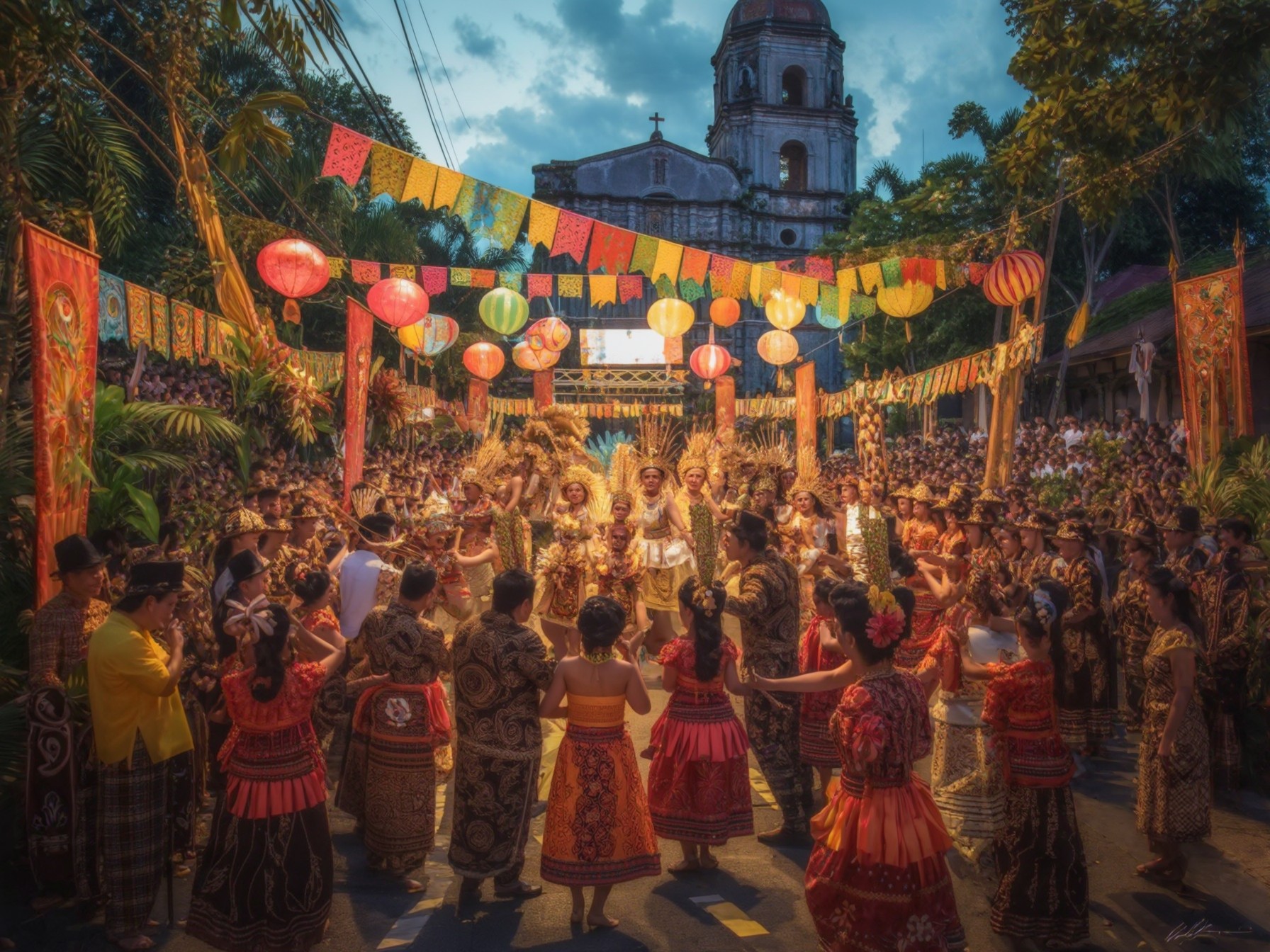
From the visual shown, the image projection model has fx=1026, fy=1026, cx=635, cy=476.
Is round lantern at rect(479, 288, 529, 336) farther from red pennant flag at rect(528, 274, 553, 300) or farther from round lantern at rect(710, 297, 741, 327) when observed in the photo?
round lantern at rect(710, 297, 741, 327)

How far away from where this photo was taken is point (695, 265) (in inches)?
429

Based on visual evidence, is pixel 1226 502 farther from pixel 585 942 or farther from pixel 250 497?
pixel 250 497

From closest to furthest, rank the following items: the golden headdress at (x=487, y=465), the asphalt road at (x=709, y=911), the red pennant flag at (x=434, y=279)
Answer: the asphalt road at (x=709, y=911) < the golden headdress at (x=487, y=465) < the red pennant flag at (x=434, y=279)

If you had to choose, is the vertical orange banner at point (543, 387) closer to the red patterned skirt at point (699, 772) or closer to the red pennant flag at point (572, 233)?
the red pennant flag at point (572, 233)

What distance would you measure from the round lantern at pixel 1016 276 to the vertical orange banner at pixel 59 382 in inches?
349

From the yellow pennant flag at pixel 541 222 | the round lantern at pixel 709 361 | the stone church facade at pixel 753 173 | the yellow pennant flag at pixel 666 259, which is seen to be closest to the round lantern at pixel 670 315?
the round lantern at pixel 709 361

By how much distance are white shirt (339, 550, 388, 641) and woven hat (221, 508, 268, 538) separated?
1.91 ft

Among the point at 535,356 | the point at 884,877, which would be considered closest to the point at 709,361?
the point at 535,356

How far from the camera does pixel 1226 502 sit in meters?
8.55

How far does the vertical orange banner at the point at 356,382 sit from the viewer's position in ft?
36.9

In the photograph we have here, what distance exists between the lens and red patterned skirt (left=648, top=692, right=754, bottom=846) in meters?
4.97

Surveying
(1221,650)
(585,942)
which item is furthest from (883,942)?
(1221,650)

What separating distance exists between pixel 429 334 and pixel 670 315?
4.54 meters

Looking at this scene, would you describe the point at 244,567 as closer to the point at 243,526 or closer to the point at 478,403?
the point at 243,526
